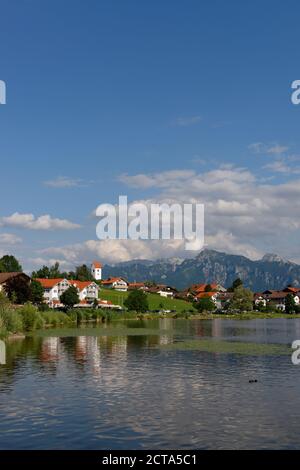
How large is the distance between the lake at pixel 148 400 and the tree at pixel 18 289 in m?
101

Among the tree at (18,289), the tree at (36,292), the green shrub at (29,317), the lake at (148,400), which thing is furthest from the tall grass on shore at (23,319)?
the tree at (36,292)

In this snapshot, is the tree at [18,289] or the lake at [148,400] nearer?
the lake at [148,400]

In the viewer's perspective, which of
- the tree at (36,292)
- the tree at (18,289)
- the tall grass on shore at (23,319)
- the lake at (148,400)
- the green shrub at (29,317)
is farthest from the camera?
the tree at (36,292)

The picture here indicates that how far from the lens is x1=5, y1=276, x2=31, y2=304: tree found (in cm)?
16762

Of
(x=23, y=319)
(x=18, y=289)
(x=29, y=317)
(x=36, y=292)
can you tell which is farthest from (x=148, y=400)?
(x=36, y=292)

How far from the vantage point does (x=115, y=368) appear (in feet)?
184

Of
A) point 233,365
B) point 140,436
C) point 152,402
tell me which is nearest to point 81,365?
point 233,365

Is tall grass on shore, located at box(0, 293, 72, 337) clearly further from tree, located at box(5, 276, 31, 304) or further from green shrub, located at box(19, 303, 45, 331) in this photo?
tree, located at box(5, 276, 31, 304)

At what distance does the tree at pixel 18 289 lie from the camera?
167625 mm

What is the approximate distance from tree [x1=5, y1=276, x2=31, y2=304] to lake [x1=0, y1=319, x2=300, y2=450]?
101227mm

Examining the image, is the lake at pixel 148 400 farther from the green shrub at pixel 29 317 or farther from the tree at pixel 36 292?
the tree at pixel 36 292

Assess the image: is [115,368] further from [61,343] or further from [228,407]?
[61,343]

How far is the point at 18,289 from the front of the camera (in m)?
168

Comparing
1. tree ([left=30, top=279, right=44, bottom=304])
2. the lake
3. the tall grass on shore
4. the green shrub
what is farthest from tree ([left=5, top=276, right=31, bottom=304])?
the lake
